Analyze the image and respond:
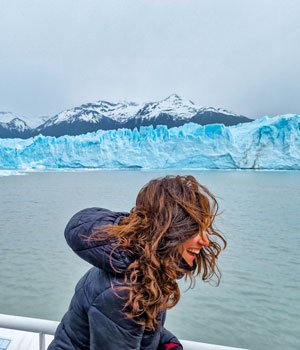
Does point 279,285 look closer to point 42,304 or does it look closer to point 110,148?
point 42,304

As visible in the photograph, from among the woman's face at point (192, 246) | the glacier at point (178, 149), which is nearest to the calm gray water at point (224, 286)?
the woman's face at point (192, 246)

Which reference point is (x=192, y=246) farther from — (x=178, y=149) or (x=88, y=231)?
(x=178, y=149)

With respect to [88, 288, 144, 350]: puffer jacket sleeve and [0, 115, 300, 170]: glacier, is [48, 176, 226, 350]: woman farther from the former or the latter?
[0, 115, 300, 170]: glacier

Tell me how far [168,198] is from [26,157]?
24.5 m

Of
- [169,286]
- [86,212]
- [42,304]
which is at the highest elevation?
[86,212]

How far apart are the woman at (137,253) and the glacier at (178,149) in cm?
1861

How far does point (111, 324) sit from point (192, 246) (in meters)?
0.16

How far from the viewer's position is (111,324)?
48cm

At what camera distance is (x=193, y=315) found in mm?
3186

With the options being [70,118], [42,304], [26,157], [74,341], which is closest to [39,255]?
[42,304]

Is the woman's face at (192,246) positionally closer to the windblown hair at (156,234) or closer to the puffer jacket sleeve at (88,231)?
the windblown hair at (156,234)

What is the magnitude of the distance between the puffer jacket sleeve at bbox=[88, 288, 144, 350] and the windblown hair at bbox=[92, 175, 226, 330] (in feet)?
0.05

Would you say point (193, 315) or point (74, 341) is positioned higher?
point (74, 341)

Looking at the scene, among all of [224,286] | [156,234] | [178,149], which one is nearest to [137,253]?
[156,234]
